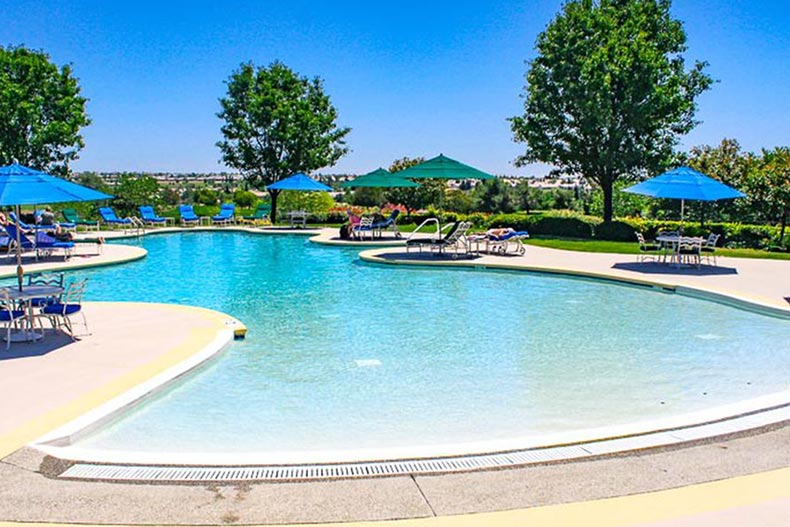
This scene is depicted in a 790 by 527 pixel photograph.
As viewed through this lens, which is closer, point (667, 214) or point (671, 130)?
point (671, 130)

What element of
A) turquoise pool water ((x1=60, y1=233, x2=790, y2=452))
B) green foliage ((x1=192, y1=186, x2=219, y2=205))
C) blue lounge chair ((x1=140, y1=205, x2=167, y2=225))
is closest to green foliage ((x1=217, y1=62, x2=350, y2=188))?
blue lounge chair ((x1=140, y1=205, x2=167, y2=225))

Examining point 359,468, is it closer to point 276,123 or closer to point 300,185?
point 300,185

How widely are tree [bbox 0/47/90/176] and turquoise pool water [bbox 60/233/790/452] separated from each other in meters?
18.6

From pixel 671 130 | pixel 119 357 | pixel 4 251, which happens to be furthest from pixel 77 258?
pixel 671 130

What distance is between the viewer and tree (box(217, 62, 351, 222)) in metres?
33.3

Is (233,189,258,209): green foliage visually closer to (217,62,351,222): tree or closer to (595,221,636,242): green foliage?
(217,62,351,222): tree

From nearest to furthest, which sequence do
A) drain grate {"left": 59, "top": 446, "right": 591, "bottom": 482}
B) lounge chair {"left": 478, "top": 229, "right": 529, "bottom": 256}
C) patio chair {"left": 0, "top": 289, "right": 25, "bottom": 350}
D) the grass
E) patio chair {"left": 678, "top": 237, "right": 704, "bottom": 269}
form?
drain grate {"left": 59, "top": 446, "right": 591, "bottom": 482}
patio chair {"left": 0, "top": 289, "right": 25, "bottom": 350}
patio chair {"left": 678, "top": 237, "right": 704, "bottom": 269}
the grass
lounge chair {"left": 478, "top": 229, "right": 529, "bottom": 256}

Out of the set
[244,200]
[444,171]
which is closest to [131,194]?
[244,200]

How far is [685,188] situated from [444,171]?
595cm

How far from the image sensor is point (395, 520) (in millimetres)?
3744

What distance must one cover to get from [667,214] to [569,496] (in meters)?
31.5

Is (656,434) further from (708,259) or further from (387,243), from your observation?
→ (387,243)

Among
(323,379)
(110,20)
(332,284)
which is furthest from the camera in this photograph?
(110,20)

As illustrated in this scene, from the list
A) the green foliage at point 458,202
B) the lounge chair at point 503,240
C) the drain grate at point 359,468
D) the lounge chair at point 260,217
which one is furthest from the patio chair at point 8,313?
the green foliage at point 458,202
